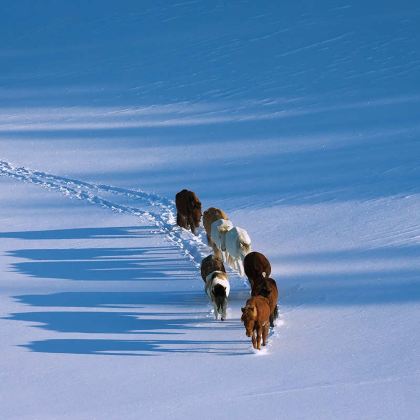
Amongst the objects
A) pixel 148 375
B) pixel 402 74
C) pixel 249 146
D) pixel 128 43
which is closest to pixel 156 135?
pixel 249 146

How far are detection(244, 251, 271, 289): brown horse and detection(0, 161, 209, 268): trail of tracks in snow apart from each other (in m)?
1.35

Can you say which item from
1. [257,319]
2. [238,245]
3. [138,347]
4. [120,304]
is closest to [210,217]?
[238,245]

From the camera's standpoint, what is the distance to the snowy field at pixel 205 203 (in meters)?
11.0

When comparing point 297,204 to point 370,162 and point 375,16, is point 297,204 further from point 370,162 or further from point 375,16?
point 375,16

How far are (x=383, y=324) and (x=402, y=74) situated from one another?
37.1 feet

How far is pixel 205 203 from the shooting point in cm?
1647

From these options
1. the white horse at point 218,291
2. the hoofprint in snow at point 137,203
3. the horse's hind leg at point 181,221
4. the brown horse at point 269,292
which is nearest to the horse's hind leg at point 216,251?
the hoofprint in snow at point 137,203

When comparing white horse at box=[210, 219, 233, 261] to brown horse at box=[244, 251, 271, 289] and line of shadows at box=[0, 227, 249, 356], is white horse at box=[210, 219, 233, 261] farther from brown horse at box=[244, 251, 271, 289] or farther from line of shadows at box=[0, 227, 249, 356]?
brown horse at box=[244, 251, 271, 289]

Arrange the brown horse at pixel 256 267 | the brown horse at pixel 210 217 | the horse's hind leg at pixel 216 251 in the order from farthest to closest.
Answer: the brown horse at pixel 210 217, the horse's hind leg at pixel 216 251, the brown horse at pixel 256 267

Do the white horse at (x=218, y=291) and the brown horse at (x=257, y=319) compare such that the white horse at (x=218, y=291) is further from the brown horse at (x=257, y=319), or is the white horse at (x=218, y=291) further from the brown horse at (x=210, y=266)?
the brown horse at (x=257, y=319)

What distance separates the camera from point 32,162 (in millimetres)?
18766

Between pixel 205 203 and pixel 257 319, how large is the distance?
5274 mm

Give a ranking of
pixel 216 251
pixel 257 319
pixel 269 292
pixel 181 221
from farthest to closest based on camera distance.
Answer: pixel 181 221 → pixel 216 251 → pixel 269 292 → pixel 257 319

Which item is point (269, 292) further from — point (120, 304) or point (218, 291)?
point (120, 304)
